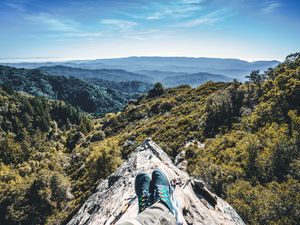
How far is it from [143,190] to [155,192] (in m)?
0.93

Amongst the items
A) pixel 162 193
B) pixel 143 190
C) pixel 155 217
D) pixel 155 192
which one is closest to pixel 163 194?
pixel 162 193

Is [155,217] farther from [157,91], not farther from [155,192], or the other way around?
[157,91]

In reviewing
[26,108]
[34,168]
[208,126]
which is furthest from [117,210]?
[26,108]

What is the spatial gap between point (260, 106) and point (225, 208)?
4376cm

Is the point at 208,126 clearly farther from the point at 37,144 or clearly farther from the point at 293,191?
the point at 37,144

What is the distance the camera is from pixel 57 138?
118688 millimetres

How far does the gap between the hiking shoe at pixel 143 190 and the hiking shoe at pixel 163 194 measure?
0.21 meters

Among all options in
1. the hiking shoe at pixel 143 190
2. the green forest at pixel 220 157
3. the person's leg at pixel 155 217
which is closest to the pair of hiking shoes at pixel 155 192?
the hiking shoe at pixel 143 190

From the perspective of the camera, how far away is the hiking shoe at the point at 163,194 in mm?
6828

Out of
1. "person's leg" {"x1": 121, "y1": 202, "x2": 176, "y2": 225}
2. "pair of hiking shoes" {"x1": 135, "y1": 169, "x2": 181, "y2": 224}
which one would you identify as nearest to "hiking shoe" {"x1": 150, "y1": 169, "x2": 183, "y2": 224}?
"pair of hiking shoes" {"x1": 135, "y1": 169, "x2": 181, "y2": 224}

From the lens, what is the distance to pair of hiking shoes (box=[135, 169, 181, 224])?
7030 millimetres

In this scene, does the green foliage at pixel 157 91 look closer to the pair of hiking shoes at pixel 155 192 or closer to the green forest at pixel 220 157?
the green forest at pixel 220 157

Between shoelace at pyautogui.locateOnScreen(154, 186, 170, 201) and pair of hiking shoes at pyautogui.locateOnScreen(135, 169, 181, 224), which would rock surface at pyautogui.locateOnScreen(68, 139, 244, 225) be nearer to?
pair of hiking shoes at pyautogui.locateOnScreen(135, 169, 181, 224)

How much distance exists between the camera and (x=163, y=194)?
7.48m
